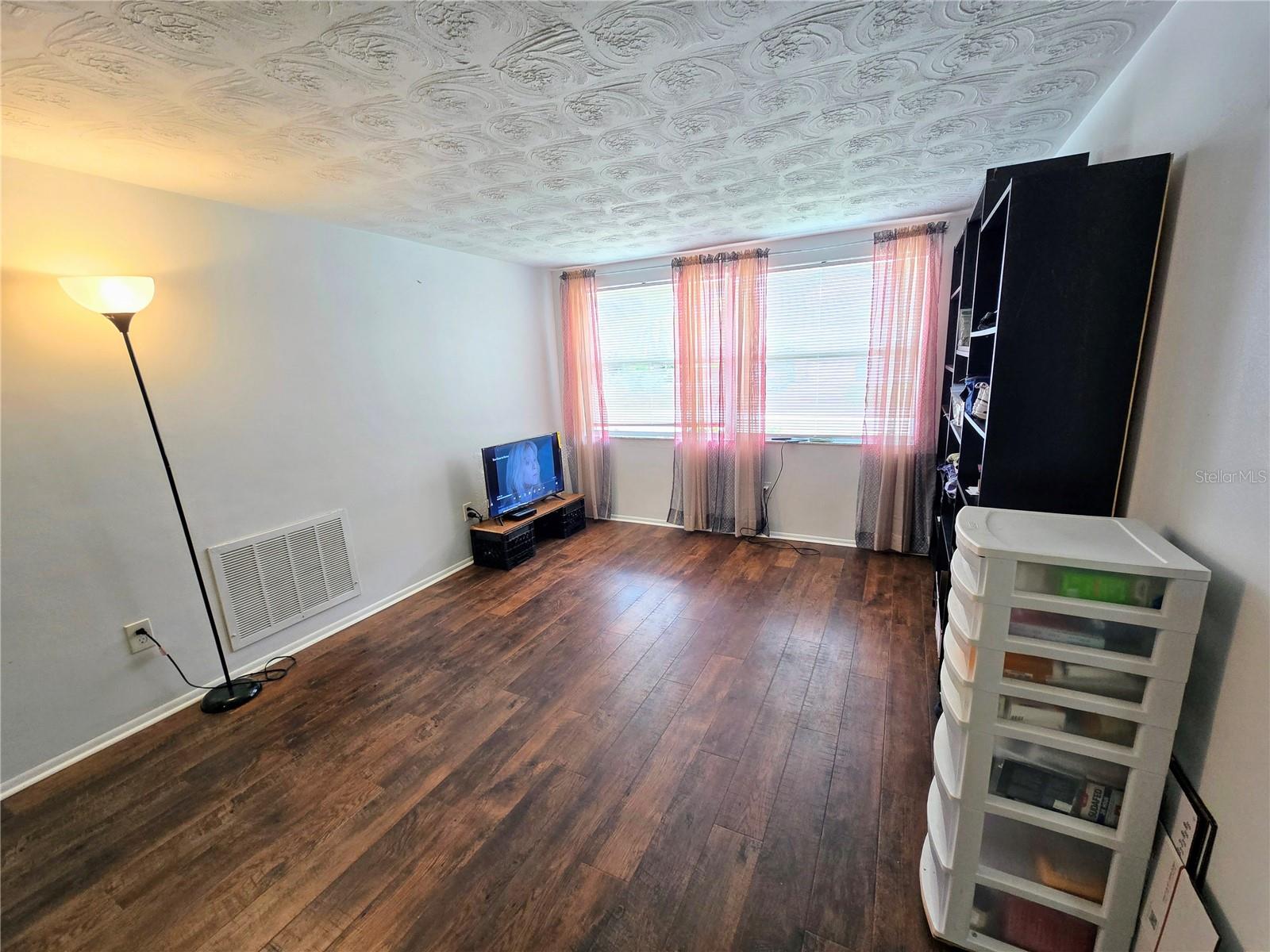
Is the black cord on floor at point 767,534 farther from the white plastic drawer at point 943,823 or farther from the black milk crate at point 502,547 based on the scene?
the white plastic drawer at point 943,823

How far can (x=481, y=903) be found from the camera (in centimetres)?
131

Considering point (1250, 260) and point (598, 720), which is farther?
point (598, 720)

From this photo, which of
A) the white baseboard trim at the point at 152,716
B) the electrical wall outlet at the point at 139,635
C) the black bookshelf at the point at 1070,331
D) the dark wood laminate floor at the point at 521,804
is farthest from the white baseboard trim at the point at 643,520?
the electrical wall outlet at the point at 139,635

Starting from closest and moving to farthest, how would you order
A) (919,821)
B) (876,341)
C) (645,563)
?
(919,821), (876,341), (645,563)

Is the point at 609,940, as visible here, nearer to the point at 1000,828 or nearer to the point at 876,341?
the point at 1000,828

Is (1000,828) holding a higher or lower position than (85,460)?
lower

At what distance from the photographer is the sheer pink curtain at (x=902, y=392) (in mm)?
3076

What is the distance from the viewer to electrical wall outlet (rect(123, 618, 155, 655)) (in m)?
1.99

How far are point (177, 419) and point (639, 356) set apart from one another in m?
3.02

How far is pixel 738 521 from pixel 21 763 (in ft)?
12.8

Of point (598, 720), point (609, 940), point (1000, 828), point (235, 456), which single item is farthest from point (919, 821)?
point (235, 456)

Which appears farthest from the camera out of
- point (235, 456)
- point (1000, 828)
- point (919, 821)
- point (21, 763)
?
point (235, 456)

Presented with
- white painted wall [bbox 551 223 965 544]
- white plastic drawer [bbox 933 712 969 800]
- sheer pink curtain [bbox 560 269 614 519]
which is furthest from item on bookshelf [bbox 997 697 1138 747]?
sheer pink curtain [bbox 560 269 614 519]

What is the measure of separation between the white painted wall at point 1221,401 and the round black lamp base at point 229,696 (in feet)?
10.4
